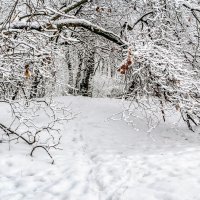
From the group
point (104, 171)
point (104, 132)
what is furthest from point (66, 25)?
point (104, 132)

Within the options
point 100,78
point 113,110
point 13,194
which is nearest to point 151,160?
point 13,194

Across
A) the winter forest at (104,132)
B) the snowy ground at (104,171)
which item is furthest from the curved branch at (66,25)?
the snowy ground at (104,171)

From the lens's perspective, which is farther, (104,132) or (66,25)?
(104,132)

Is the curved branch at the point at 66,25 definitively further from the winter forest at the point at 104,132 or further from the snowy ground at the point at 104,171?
the snowy ground at the point at 104,171

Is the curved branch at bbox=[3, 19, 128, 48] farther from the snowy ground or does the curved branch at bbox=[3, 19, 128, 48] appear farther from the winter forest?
the snowy ground

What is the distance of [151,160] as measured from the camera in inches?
289

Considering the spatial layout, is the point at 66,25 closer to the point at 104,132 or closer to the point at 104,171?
the point at 104,171

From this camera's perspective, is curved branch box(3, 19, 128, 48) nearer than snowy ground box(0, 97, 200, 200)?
No

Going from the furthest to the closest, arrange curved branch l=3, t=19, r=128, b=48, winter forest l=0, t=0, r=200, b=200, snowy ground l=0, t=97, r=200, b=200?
curved branch l=3, t=19, r=128, b=48, winter forest l=0, t=0, r=200, b=200, snowy ground l=0, t=97, r=200, b=200

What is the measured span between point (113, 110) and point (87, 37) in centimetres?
280

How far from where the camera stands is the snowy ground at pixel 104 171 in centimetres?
568

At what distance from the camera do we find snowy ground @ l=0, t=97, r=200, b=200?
5676 mm

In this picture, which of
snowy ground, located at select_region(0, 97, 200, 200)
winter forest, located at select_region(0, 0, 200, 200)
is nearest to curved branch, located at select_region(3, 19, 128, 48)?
winter forest, located at select_region(0, 0, 200, 200)

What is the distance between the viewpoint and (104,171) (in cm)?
686
